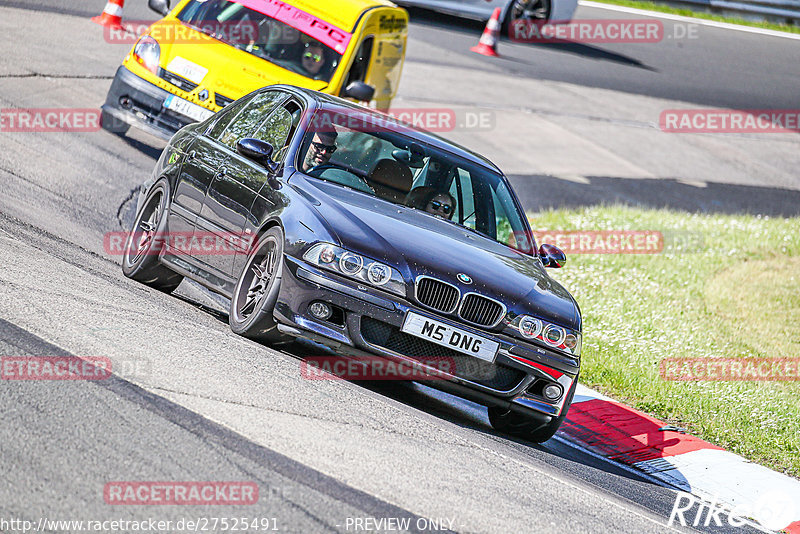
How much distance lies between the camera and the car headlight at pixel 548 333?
671 cm

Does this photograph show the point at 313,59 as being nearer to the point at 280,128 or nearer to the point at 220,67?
the point at 220,67

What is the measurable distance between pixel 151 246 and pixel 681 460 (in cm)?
395

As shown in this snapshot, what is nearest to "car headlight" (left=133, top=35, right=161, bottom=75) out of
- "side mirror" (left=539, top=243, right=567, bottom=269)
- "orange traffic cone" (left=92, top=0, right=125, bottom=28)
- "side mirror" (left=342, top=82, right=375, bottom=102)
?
"side mirror" (left=342, top=82, right=375, bottom=102)


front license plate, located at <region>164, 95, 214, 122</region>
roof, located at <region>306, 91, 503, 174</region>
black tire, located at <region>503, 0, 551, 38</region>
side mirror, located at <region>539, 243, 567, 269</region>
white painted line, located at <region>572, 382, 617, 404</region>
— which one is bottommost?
white painted line, located at <region>572, 382, 617, 404</region>

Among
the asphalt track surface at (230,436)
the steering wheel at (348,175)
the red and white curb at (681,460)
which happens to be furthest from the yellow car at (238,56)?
the red and white curb at (681,460)

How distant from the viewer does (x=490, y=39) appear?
69.8 feet

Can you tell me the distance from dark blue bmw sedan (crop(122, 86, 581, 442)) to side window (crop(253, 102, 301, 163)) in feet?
0.05

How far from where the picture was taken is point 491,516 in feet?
16.2

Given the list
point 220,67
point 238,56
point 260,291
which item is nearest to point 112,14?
point 238,56

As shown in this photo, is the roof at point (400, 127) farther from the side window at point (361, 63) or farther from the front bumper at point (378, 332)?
the side window at point (361, 63)

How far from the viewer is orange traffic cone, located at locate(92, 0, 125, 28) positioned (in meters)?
17.4

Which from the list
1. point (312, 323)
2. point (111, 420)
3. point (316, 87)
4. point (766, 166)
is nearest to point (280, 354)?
point (312, 323)

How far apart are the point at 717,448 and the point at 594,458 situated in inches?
45.8

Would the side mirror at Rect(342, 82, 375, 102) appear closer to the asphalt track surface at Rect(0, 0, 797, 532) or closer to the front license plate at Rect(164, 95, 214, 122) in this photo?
the front license plate at Rect(164, 95, 214, 122)
